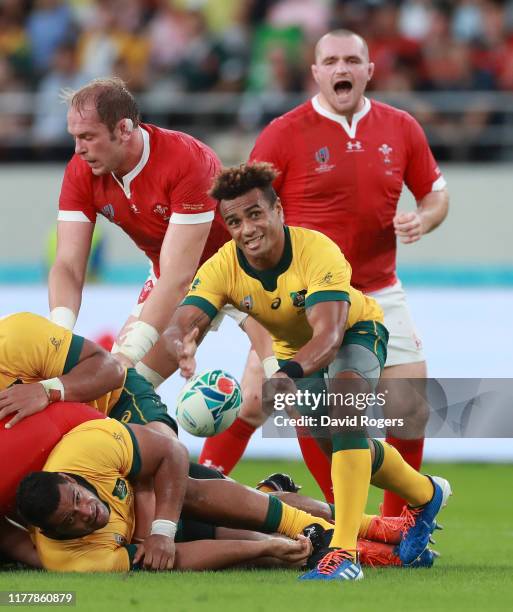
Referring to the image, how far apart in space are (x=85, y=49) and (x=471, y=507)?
312 inches

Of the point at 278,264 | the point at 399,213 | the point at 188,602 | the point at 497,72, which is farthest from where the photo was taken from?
the point at 497,72

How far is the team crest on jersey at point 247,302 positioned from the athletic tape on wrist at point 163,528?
3.65 ft

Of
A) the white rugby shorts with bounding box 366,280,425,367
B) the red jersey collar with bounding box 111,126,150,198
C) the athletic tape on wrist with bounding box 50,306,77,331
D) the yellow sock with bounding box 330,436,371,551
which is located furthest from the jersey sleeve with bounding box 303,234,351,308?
the athletic tape on wrist with bounding box 50,306,77,331

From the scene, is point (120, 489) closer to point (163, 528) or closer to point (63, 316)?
point (163, 528)

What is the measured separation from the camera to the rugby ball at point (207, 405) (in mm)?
6832

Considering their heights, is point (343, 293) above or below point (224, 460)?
above

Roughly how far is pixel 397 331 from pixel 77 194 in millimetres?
2016

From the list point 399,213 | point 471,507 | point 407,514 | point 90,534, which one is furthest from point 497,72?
point 90,534

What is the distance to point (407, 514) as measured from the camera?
6840 mm

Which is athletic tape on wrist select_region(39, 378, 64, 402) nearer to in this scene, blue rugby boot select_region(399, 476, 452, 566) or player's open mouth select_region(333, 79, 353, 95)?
blue rugby boot select_region(399, 476, 452, 566)

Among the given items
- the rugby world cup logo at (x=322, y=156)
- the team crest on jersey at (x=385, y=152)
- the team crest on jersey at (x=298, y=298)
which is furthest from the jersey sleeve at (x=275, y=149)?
the team crest on jersey at (x=298, y=298)

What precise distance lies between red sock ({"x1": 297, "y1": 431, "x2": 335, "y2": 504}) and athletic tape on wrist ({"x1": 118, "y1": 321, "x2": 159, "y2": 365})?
1.07 m

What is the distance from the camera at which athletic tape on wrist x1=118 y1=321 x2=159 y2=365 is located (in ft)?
24.2

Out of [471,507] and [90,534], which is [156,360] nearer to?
[90,534]
